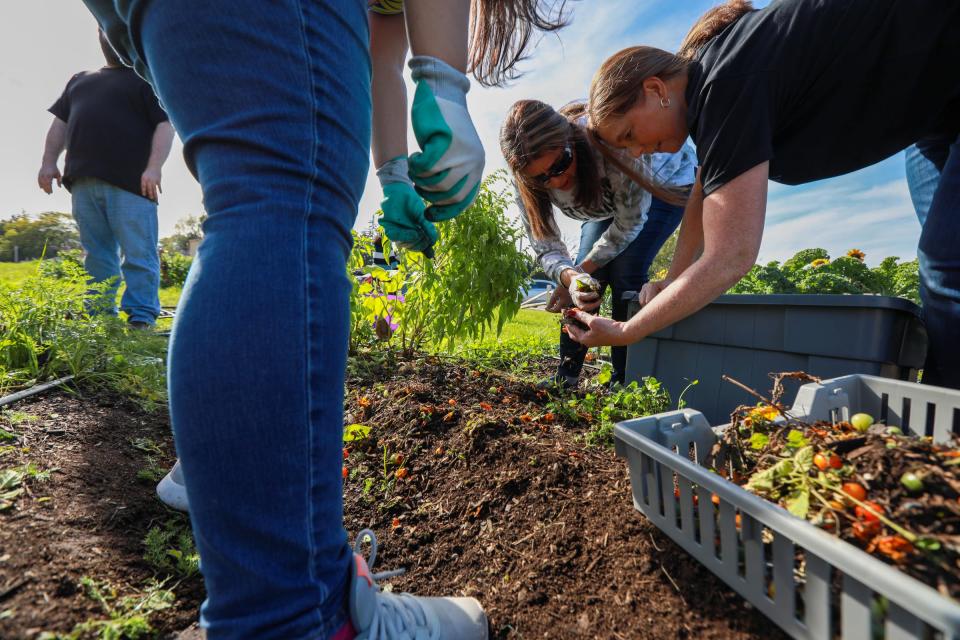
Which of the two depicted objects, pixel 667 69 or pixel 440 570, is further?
pixel 667 69

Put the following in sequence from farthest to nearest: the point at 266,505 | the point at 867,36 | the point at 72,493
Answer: the point at 867,36 → the point at 72,493 → the point at 266,505

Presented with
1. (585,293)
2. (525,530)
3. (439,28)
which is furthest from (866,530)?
(585,293)

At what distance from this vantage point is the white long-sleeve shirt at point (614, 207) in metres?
2.14

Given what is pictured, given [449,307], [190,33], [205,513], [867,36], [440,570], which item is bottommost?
[440,570]

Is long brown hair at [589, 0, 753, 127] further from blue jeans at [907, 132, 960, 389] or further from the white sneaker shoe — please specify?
the white sneaker shoe

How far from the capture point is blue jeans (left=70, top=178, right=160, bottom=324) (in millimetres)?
2963

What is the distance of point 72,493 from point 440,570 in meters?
0.83

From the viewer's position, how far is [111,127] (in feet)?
9.70

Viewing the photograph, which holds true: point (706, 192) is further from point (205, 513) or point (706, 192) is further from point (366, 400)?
point (366, 400)

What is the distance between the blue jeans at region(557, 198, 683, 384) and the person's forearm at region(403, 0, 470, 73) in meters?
1.86

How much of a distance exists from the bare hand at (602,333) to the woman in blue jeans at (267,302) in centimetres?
112

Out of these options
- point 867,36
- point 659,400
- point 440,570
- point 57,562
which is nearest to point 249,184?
point 57,562

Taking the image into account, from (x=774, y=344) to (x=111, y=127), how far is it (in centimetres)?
394

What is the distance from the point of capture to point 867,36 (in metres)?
1.16
